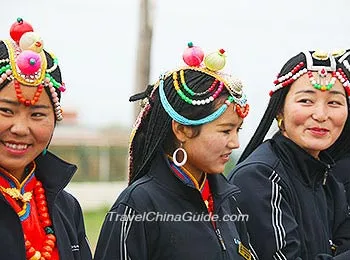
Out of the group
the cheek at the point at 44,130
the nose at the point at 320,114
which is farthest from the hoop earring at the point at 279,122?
the cheek at the point at 44,130

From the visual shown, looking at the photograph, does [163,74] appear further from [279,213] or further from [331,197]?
[331,197]

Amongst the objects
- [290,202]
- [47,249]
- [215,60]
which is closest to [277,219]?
[290,202]

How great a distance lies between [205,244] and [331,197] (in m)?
1.08

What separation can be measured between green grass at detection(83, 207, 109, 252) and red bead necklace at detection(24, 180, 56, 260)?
6.53 m

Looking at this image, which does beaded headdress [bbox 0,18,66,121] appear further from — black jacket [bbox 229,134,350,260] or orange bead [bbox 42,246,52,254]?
black jacket [bbox 229,134,350,260]

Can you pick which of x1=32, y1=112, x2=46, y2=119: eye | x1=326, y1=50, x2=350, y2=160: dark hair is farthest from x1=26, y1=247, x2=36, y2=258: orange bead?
x1=326, y1=50, x2=350, y2=160: dark hair

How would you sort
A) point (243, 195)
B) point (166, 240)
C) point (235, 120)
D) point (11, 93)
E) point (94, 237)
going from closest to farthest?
1. point (11, 93)
2. point (166, 240)
3. point (235, 120)
4. point (243, 195)
5. point (94, 237)

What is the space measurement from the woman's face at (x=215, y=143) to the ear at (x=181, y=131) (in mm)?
19

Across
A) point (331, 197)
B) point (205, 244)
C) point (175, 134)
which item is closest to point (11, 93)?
point (175, 134)

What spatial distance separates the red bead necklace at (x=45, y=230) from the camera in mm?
3082

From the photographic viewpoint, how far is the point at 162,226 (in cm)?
332

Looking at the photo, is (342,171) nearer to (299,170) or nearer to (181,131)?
(299,170)

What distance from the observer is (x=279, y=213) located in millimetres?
3727

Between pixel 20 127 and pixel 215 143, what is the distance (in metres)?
0.89
